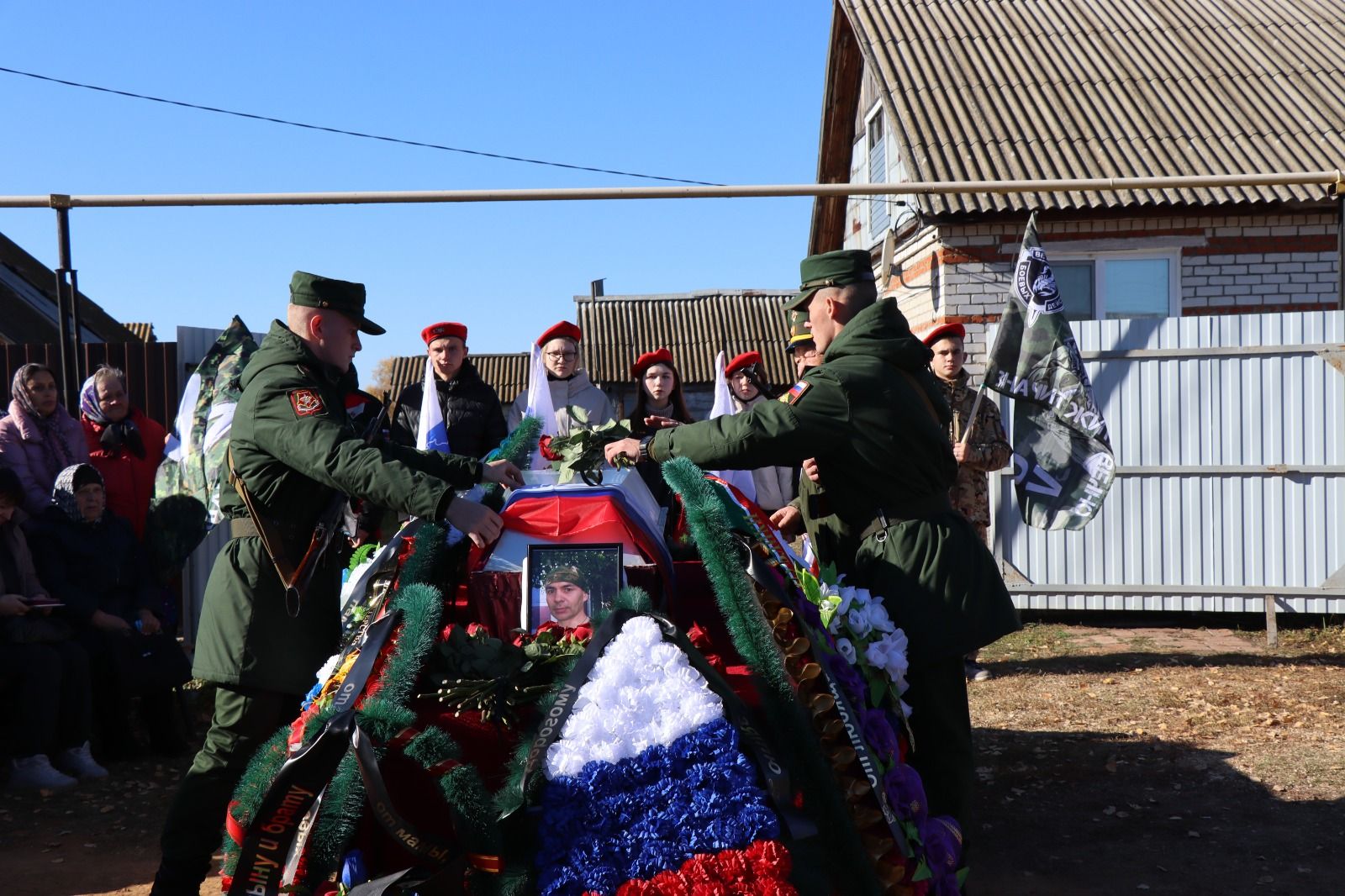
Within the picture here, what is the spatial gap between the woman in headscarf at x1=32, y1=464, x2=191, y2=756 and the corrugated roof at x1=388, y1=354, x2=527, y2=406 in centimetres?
2347

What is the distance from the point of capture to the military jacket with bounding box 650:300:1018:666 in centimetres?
350

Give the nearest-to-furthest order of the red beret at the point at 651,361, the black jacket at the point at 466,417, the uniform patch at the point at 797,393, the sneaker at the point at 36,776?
the uniform patch at the point at 797,393, the sneaker at the point at 36,776, the black jacket at the point at 466,417, the red beret at the point at 651,361

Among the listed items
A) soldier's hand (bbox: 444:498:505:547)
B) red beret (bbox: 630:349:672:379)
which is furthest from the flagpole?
soldier's hand (bbox: 444:498:505:547)

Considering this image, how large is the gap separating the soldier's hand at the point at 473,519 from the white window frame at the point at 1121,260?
8157 millimetres

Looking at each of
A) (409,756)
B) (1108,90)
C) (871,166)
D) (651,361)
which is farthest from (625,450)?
(871,166)

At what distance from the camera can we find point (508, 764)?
9.24ft

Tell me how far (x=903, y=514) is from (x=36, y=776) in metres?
4.38

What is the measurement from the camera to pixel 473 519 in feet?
10.9

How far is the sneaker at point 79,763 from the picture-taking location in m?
5.75

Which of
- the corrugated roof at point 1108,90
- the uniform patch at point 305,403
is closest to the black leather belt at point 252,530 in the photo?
the uniform patch at point 305,403

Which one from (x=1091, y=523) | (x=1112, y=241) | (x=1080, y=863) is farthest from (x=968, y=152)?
(x=1080, y=863)

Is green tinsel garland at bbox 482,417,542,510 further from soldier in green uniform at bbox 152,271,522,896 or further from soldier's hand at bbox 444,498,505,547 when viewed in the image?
soldier's hand at bbox 444,498,505,547

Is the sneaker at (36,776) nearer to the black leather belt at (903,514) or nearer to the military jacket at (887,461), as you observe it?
the military jacket at (887,461)

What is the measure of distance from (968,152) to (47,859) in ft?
30.9
